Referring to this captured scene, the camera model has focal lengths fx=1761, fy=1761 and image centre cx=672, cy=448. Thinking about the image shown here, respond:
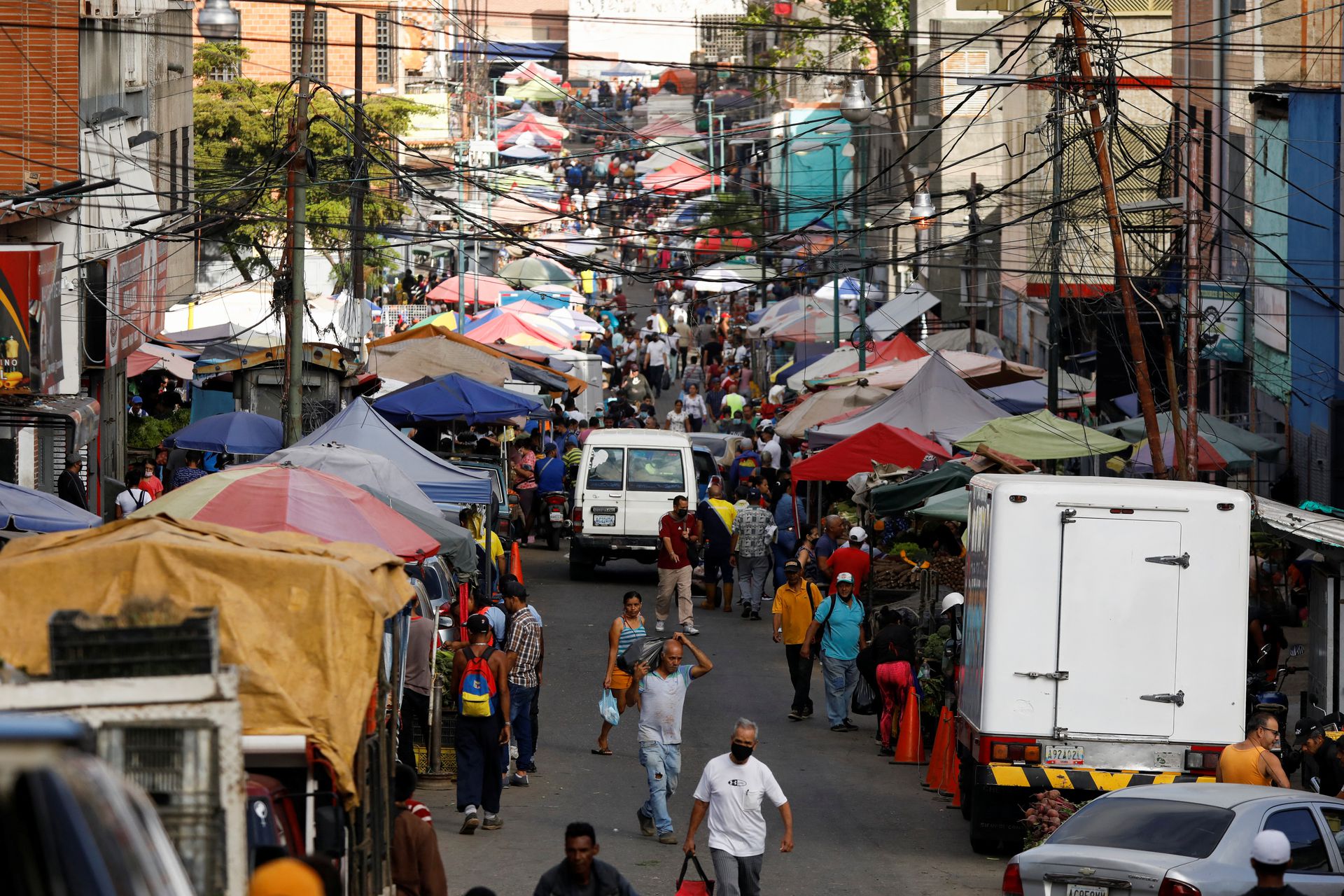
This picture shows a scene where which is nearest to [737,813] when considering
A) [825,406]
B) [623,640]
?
[623,640]

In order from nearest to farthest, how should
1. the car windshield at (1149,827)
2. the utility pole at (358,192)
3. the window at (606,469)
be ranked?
the car windshield at (1149,827) → the utility pole at (358,192) → the window at (606,469)

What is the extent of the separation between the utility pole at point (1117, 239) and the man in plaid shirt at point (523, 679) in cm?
691

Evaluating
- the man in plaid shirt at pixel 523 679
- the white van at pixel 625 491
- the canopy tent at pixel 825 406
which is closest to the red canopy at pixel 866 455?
the white van at pixel 625 491

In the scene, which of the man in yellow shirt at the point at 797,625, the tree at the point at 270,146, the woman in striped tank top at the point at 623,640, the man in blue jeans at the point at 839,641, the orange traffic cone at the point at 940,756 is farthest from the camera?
the tree at the point at 270,146

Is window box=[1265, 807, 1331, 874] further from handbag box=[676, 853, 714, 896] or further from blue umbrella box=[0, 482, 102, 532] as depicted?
blue umbrella box=[0, 482, 102, 532]

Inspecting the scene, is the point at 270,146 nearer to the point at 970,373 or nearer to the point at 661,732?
the point at 970,373

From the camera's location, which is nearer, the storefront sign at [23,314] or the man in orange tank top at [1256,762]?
the man in orange tank top at [1256,762]

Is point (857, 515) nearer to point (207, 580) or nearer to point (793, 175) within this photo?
point (207, 580)

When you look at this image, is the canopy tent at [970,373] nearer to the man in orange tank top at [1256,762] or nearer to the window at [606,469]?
the window at [606,469]

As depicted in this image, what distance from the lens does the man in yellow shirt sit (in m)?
18.2

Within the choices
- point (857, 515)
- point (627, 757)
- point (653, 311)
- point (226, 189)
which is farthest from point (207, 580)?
point (653, 311)

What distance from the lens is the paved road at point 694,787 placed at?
12.4 m

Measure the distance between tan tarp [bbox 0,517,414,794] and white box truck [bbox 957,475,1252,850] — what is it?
5815 millimetres

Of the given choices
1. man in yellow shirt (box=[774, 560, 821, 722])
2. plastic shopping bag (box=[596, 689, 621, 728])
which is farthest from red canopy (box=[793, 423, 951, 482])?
plastic shopping bag (box=[596, 689, 621, 728])
